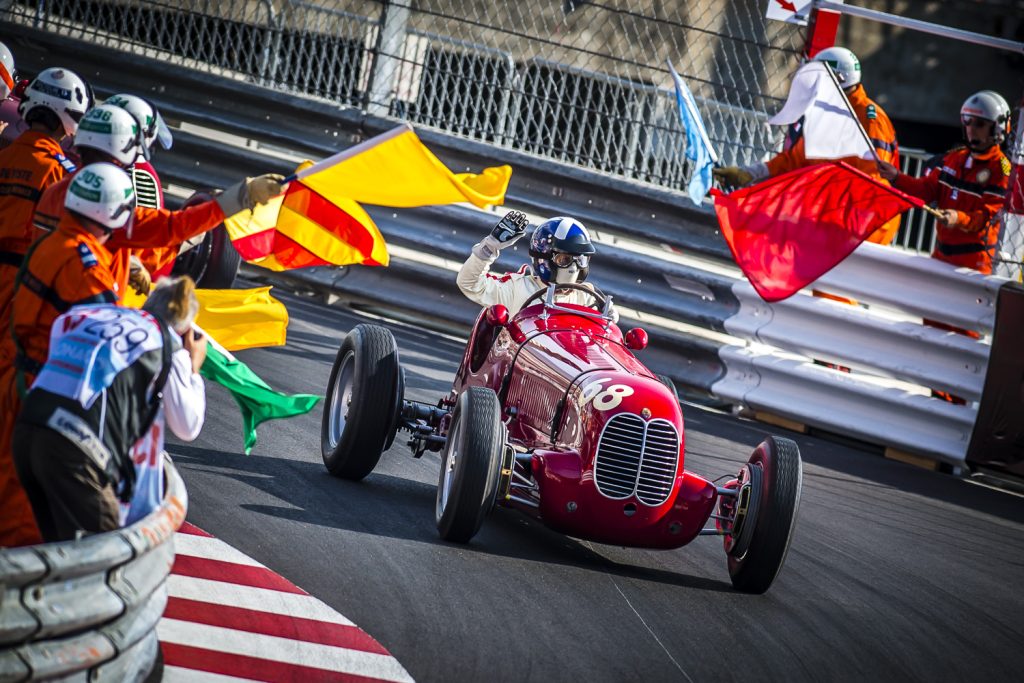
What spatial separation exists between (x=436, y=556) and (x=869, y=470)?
475cm

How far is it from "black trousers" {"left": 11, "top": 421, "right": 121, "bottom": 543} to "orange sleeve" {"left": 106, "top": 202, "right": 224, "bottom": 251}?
140 centimetres

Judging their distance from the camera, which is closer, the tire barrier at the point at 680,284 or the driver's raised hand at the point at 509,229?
the driver's raised hand at the point at 509,229

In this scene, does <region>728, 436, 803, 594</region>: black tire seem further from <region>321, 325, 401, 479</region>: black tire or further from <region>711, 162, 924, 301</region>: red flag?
<region>711, 162, 924, 301</region>: red flag

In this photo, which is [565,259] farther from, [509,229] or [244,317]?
[244,317]

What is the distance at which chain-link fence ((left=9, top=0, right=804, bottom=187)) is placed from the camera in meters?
11.3

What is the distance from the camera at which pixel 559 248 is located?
292 inches

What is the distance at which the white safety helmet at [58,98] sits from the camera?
6.43m

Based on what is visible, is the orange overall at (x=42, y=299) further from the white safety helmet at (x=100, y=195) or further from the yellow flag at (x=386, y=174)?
the yellow flag at (x=386, y=174)

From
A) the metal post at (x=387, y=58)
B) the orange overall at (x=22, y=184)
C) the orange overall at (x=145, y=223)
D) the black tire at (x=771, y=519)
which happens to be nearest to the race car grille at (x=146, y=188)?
the orange overall at (x=22, y=184)

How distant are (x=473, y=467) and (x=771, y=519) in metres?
1.37

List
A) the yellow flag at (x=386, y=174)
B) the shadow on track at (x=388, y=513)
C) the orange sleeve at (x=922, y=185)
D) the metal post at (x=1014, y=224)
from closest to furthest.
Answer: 1. the yellow flag at (x=386, y=174)
2. the shadow on track at (x=388, y=513)
3. the metal post at (x=1014, y=224)
4. the orange sleeve at (x=922, y=185)

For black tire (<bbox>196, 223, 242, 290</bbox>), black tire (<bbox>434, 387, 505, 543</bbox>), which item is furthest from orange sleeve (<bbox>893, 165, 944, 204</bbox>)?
black tire (<bbox>434, 387, 505, 543</bbox>)

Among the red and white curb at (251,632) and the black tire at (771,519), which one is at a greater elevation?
the black tire at (771,519)

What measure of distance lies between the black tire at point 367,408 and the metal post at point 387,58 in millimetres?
5162
